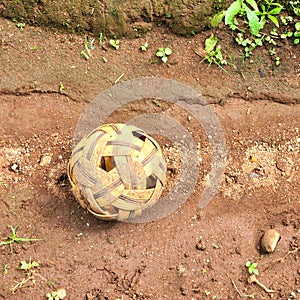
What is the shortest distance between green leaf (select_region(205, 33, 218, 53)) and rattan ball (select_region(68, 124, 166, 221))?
2.72 ft

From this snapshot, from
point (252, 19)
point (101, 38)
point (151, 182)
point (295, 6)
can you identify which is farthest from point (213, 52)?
point (151, 182)

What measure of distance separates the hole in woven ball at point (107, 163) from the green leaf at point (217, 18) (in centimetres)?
109

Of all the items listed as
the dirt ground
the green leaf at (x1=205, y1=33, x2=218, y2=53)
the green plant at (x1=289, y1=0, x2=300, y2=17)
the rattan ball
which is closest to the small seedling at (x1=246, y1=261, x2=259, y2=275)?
the dirt ground

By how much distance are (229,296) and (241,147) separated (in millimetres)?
874

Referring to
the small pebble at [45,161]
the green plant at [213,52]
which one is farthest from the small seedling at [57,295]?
the green plant at [213,52]

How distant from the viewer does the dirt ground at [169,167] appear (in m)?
2.95

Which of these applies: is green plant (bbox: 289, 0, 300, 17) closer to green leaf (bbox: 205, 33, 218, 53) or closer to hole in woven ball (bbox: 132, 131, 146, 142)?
green leaf (bbox: 205, 33, 218, 53)

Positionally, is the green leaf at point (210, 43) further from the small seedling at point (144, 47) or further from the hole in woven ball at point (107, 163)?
the hole in woven ball at point (107, 163)

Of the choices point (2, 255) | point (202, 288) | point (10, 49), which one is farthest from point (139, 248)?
point (10, 49)

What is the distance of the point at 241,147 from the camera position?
122 inches

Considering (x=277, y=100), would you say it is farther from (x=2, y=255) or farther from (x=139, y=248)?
(x=2, y=255)

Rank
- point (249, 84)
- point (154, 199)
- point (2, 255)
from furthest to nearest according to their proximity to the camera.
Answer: point (249, 84)
point (2, 255)
point (154, 199)

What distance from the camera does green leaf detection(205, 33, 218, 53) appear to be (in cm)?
309

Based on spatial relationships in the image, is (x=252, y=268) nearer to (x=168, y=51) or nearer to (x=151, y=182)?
(x=151, y=182)
